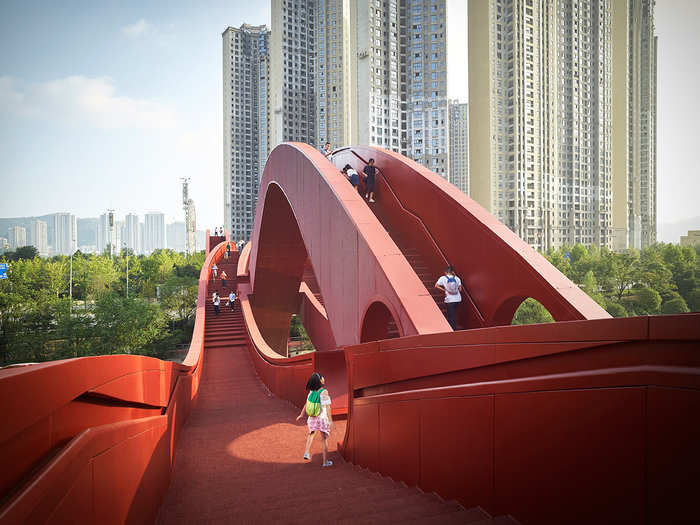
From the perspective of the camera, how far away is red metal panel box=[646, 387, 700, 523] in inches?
88.7

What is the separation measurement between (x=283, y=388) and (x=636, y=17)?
3662 inches

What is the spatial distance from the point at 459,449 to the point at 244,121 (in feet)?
351

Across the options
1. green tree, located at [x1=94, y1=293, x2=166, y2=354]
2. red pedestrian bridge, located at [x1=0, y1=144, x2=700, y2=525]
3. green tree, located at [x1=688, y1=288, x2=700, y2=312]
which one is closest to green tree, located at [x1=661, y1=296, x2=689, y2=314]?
green tree, located at [x1=688, y1=288, x2=700, y2=312]

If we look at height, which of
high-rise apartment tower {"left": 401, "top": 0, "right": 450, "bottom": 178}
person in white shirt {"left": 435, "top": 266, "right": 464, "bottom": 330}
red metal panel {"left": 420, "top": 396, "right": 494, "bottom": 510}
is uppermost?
high-rise apartment tower {"left": 401, "top": 0, "right": 450, "bottom": 178}

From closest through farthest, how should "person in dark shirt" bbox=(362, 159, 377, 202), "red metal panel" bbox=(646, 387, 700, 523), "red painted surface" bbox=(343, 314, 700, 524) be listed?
"red metal panel" bbox=(646, 387, 700, 523)
"red painted surface" bbox=(343, 314, 700, 524)
"person in dark shirt" bbox=(362, 159, 377, 202)

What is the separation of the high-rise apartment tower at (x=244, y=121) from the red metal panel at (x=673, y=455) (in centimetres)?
10031

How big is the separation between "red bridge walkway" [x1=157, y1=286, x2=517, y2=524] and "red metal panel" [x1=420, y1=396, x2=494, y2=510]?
12cm

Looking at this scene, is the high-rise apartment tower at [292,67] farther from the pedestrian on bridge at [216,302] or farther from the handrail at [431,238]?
the handrail at [431,238]

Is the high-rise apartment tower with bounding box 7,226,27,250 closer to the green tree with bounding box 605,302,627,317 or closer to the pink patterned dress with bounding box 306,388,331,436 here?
the green tree with bounding box 605,302,627,317

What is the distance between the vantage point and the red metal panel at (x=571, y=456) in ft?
8.31

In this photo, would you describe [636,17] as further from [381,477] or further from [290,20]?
[381,477]

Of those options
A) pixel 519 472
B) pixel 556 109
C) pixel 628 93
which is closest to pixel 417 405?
pixel 519 472

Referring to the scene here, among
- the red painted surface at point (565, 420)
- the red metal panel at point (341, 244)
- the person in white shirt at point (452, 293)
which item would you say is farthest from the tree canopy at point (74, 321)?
the red painted surface at point (565, 420)

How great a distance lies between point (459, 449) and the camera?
3914 mm
